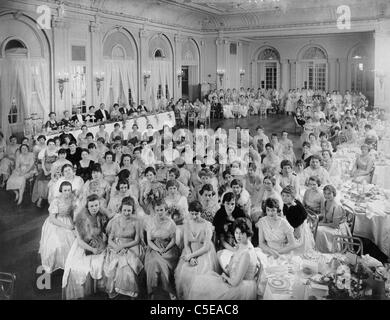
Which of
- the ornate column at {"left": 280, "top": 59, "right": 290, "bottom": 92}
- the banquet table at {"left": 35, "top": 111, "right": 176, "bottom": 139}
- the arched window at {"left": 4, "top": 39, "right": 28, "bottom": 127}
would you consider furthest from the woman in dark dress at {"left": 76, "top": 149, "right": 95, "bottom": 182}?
the ornate column at {"left": 280, "top": 59, "right": 290, "bottom": 92}

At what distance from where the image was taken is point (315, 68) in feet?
73.6

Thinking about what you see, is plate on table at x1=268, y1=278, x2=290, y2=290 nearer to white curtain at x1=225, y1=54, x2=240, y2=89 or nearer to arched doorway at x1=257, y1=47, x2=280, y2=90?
white curtain at x1=225, y1=54, x2=240, y2=89

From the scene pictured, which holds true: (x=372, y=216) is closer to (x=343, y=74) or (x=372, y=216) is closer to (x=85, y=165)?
(x=85, y=165)

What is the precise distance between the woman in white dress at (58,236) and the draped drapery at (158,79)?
36.5 ft

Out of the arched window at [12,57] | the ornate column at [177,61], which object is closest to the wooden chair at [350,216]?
the arched window at [12,57]

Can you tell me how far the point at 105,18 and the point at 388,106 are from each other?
10151 mm

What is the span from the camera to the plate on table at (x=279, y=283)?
3.77 m

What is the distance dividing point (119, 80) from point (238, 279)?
39.1 ft

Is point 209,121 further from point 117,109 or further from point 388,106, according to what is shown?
point 388,106

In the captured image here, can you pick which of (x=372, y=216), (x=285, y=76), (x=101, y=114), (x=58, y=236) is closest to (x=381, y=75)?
(x=285, y=76)

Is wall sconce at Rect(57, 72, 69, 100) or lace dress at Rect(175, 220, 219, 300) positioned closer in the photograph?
lace dress at Rect(175, 220, 219, 300)

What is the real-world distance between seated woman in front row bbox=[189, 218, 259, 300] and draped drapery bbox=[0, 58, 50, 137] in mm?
8684

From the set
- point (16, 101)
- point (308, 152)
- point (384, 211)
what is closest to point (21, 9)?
point (16, 101)

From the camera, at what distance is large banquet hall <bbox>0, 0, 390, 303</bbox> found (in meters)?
4.60
